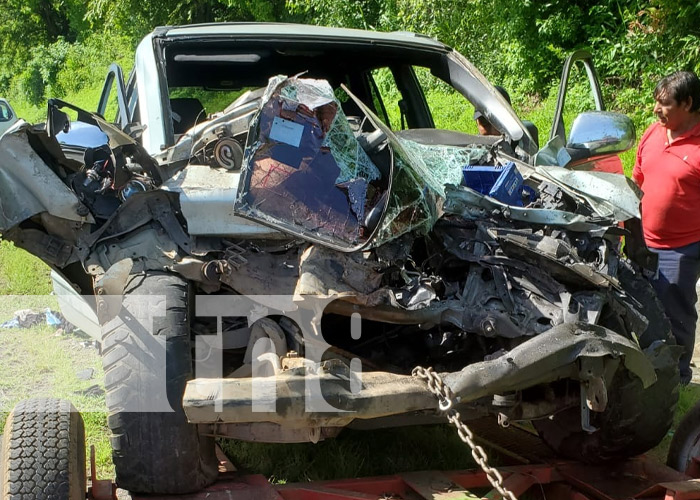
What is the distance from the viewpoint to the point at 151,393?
9.78 feet

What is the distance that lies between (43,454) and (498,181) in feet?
7.03

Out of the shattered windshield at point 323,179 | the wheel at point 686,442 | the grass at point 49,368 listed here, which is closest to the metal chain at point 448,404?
the shattered windshield at point 323,179

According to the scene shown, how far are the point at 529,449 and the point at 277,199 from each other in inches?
82.3

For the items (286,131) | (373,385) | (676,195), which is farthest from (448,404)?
(676,195)

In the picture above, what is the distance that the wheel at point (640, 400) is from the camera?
363 centimetres

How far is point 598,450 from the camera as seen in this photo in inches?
155

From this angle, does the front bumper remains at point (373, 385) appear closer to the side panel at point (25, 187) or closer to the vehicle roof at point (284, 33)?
the side panel at point (25, 187)

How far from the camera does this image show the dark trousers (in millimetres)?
5152

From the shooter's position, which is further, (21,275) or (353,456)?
(21,275)

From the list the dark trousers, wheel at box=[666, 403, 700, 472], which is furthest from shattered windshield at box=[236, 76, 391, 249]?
the dark trousers

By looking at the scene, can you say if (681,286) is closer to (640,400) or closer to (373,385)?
(640,400)

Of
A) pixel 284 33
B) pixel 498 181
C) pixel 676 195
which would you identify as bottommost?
pixel 676 195

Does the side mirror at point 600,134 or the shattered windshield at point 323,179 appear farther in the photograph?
the side mirror at point 600,134

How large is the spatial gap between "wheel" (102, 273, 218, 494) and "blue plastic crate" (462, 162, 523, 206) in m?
1.41
